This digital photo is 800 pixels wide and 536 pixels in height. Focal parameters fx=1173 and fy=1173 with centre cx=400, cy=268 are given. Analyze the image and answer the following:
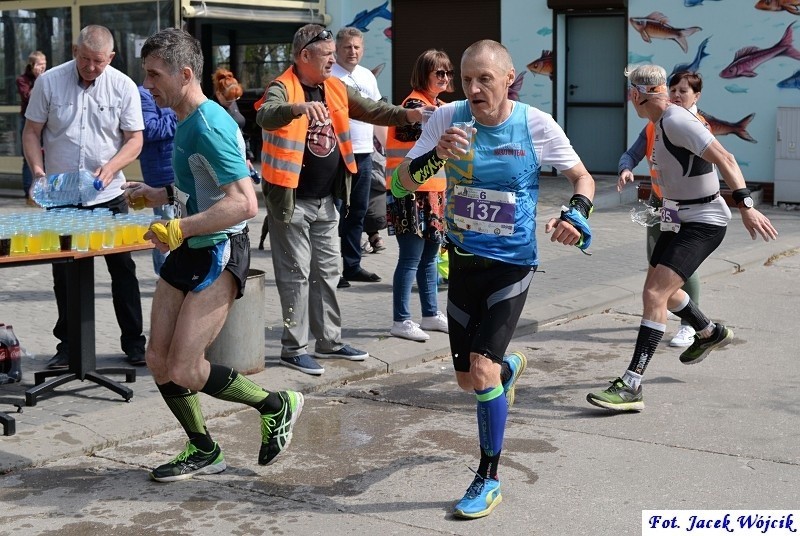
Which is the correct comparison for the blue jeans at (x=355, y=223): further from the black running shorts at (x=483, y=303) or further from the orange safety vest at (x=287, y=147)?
the black running shorts at (x=483, y=303)

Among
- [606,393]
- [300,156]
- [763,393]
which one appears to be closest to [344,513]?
[606,393]

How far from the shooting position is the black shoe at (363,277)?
9.95m

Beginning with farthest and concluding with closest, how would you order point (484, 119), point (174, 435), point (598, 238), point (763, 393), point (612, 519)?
point (598, 238) < point (763, 393) < point (174, 435) < point (484, 119) < point (612, 519)

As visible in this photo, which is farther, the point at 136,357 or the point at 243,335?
the point at 136,357

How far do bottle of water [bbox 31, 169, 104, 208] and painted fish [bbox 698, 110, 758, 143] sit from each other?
34.5ft

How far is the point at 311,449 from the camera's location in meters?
5.65

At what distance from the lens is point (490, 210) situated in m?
4.98

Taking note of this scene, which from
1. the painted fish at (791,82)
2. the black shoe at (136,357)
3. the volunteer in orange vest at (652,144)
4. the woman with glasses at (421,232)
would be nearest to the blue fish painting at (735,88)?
the painted fish at (791,82)

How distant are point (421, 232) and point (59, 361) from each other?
2.45 metres

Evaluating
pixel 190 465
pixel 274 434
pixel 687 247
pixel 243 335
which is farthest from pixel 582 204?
pixel 243 335

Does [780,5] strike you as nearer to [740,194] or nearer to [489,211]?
[740,194]

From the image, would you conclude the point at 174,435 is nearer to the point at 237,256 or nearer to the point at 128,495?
the point at 128,495

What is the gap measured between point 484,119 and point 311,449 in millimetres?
1824

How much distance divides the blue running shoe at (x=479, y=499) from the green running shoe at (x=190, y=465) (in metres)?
1.20
